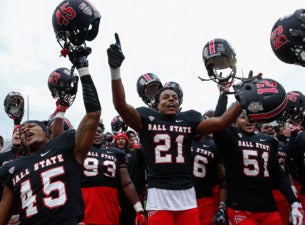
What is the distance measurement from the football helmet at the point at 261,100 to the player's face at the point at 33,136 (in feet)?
6.20

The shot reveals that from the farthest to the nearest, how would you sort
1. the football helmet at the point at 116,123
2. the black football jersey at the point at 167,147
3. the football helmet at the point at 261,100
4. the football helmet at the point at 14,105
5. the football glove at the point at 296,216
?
the football helmet at the point at 116,123, the football helmet at the point at 14,105, the football glove at the point at 296,216, the black football jersey at the point at 167,147, the football helmet at the point at 261,100

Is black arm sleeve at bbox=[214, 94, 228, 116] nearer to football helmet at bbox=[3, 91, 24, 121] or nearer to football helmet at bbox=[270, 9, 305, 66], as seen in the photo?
A: football helmet at bbox=[270, 9, 305, 66]

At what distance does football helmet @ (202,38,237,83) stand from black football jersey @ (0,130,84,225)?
1708 mm

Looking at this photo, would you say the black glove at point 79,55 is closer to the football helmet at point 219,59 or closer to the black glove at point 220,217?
the football helmet at point 219,59

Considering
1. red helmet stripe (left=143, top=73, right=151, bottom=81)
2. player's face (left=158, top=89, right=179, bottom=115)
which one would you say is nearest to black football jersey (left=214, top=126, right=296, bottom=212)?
player's face (left=158, top=89, right=179, bottom=115)

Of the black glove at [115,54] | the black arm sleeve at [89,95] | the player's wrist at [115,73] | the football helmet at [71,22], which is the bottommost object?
the black arm sleeve at [89,95]

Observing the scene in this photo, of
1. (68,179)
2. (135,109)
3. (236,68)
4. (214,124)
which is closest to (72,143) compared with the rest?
(68,179)

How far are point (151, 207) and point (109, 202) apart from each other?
155 centimetres

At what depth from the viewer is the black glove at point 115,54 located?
3529 mm

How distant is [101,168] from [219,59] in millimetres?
2284

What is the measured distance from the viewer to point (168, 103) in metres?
4.30

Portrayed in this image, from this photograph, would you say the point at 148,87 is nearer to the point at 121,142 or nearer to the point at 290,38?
the point at 121,142

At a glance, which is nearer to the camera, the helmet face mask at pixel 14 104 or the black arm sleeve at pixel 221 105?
the black arm sleeve at pixel 221 105

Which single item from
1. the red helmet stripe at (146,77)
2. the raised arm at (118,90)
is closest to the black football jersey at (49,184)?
the raised arm at (118,90)
